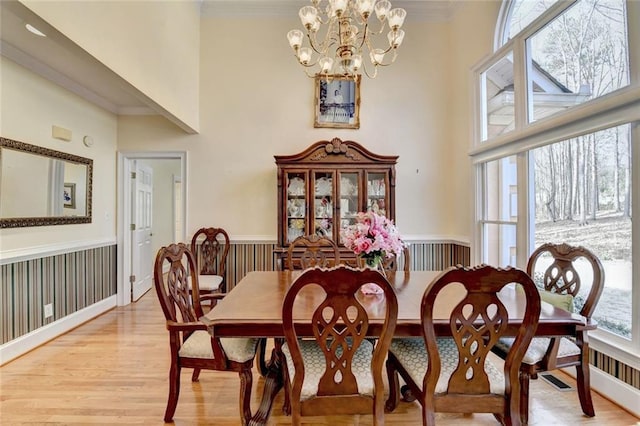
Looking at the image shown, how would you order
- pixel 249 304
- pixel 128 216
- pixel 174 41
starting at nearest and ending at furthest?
1. pixel 249 304
2. pixel 174 41
3. pixel 128 216

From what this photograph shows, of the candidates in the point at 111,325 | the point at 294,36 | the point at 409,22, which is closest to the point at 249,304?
the point at 294,36

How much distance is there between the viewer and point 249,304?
1726 mm

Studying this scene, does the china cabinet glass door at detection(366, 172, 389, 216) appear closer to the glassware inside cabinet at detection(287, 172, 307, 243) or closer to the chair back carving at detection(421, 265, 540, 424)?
the glassware inside cabinet at detection(287, 172, 307, 243)

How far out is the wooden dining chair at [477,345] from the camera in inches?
50.8

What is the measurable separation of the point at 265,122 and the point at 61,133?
2.11 meters

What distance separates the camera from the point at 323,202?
12.4 ft

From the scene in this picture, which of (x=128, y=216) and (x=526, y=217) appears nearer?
(x=526, y=217)

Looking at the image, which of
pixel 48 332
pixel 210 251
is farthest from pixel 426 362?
pixel 48 332

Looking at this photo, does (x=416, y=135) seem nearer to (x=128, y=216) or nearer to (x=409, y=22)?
(x=409, y=22)

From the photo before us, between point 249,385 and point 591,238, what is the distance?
2.50 m

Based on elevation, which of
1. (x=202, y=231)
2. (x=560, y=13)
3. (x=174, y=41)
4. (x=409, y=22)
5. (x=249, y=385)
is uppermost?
(x=409, y=22)

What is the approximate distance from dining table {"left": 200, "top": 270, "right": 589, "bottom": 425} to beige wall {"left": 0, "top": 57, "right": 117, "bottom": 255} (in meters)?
2.25

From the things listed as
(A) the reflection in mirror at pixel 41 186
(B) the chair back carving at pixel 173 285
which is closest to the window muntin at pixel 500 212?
(B) the chair back carving at pixel 173 285

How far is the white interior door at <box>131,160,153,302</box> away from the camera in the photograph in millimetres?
4359
